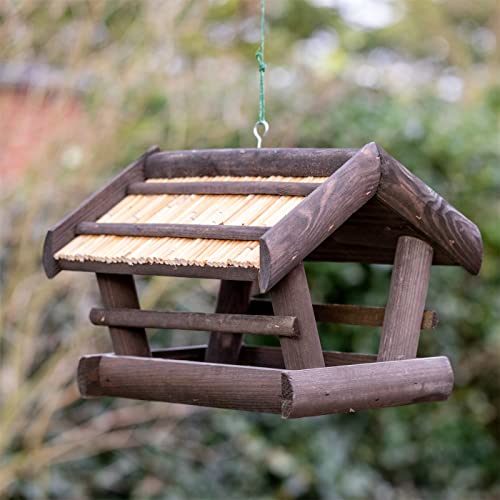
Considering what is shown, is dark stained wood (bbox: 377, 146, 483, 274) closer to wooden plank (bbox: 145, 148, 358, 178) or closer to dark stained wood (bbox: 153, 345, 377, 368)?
wooden plank (bbox: 145, 148, 358, 178)

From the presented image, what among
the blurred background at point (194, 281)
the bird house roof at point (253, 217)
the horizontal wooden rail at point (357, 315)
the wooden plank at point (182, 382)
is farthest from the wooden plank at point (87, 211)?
the blurred background at point (194, 281)

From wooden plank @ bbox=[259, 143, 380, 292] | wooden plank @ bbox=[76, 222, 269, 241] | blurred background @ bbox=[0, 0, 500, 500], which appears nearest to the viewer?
wooden plank @ bbox=[259, 143, 380, 292]

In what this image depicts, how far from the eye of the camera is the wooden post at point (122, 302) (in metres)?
2.21

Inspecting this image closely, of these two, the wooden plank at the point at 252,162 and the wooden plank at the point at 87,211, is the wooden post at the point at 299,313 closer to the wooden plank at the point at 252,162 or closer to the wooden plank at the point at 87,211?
the wooden plank at the point at 252,162

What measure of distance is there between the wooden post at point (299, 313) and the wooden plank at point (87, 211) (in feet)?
1.80

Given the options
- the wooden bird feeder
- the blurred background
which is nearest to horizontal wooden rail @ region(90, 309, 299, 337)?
the wooden bird feeder

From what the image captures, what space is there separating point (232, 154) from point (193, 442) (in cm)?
270

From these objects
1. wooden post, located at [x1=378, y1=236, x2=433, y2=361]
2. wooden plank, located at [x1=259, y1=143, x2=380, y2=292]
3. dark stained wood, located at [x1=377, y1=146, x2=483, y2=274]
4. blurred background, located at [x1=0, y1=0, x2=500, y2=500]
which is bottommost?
blurred background, located at [x1=0, y1=0, x2=500, y2=500]

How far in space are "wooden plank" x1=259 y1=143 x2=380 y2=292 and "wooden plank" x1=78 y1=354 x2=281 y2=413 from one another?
245 mm

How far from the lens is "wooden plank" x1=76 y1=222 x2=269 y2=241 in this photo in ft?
5.82

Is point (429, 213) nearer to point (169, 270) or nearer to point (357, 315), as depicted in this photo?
point (357, 315)

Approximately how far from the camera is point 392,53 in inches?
527

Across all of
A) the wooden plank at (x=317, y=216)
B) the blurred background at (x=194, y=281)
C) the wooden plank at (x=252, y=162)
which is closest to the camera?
the wooden plank at (x=317, y=216)

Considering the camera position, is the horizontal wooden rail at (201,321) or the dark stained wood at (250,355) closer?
the horizontal wooden rail at (201,321)
